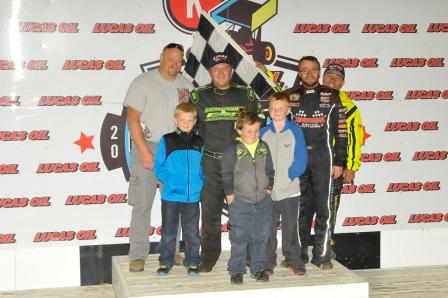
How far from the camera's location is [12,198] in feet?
19.1

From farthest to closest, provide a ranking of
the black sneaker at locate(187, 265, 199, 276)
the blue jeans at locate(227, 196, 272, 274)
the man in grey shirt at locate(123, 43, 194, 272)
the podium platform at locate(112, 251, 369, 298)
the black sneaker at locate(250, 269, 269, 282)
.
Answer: the man in grey shirt at locate(123, 43, 194, 272) → the black sneaker at locate(187, 265, 199, 276) → the black sneaker at locate(250, 269, 269, 282) → the blue jeans at locate(227, 196, 272, 274) → the podium platform at locate(112, 251, 369, 298)

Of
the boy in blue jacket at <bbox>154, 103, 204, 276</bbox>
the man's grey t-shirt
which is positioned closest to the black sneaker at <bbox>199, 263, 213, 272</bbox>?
the boy in blue jacket at <bbox>154, 103, 204, 276</bbox>

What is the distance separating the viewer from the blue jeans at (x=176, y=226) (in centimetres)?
497

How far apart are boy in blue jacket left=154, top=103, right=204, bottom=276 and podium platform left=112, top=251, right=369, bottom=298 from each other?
25 cm

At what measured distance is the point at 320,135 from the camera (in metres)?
5.23

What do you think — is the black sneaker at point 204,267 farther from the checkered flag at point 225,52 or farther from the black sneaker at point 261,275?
the checkered flag at point 225,52

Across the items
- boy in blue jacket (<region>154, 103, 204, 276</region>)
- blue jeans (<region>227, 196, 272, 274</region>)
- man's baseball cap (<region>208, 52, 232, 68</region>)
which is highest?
man's baseball cap (<region>208, 52, 232, 68</region>)

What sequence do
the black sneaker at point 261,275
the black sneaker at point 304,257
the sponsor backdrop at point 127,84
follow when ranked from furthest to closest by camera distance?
the sponsor backdrop at point 127,84 < the black sneaker at point 304,257 < the black sneaker at point 261,275

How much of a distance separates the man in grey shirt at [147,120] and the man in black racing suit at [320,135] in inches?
36.9

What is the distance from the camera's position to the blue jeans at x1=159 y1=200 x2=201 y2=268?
4973 millimetres

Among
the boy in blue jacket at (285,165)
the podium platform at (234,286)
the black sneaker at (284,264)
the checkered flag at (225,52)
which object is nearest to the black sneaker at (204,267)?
the podium platform at (234,286)

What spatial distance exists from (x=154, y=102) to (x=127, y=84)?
2.65 ft

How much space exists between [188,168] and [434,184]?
9.48 ft

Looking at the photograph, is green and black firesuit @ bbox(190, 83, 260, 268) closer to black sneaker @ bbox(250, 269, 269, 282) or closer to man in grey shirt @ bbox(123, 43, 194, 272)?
man in grey shirt @ bbox(123, 43, 194, 272)
